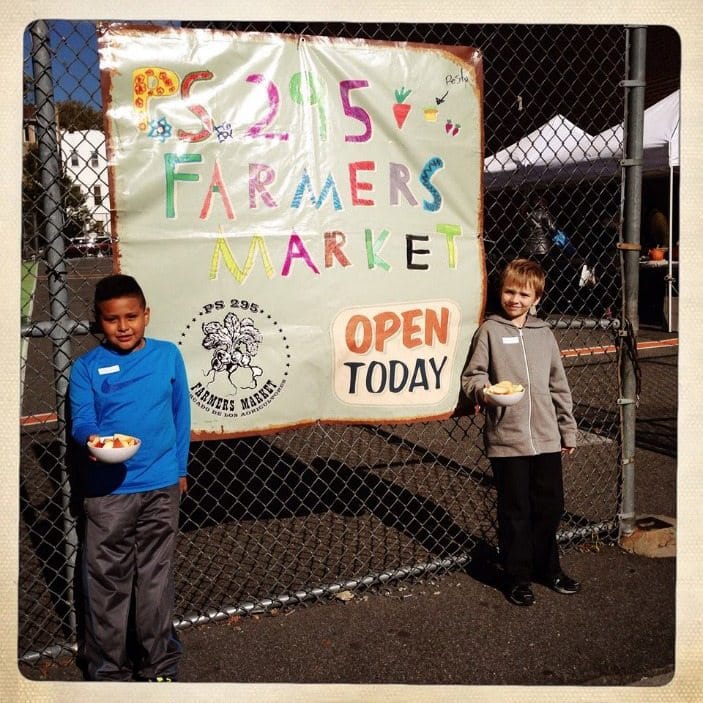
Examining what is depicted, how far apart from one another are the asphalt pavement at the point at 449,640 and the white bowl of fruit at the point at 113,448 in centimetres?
88

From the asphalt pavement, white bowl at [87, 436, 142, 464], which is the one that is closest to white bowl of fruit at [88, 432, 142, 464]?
white bowl at [87, 436, 142, 464]

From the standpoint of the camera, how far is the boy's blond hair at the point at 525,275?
3709 mm

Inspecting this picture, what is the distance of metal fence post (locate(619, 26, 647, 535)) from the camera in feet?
12.7

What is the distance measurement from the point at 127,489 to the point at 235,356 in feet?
2.43

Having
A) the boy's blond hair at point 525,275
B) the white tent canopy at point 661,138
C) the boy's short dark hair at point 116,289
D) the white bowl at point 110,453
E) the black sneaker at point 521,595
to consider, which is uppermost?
the white tent canopy at point 661,138

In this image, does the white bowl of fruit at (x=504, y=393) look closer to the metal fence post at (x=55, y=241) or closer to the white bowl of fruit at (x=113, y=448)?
the white bowl of fruit at (x=113, y=448)

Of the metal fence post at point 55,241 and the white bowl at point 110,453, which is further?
the metal fence post at point 55,241

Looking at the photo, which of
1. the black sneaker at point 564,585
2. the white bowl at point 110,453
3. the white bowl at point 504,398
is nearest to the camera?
the white bowl at point 110,453

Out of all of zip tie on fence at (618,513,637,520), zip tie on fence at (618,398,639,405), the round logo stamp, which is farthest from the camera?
zip tie on fence at (618,513,637,520)

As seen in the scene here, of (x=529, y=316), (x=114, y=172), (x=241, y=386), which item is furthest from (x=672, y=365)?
(x=114, y=172)

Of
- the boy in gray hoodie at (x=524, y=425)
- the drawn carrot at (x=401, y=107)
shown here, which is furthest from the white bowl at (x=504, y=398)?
the drawn carrot at (x=401, y=107)

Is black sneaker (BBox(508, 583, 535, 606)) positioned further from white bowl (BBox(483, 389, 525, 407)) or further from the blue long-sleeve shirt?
the blue long-sleeve shirt

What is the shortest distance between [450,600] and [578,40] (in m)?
13.5

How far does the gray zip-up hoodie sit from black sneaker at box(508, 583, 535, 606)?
0.68m
